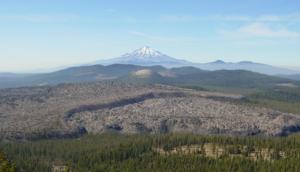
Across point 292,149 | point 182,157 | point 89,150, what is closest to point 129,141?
point 89,150

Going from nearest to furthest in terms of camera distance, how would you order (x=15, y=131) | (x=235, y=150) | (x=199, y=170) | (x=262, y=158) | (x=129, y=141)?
(x=199, y=170)
(x=262, y=158)
(x=235, y=150)
(x=129, y=141)
(x=15, y=131)

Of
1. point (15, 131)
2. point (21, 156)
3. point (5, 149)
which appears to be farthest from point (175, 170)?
point (15, 131)

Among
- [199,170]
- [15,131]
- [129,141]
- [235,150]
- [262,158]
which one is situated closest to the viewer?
[199,170]

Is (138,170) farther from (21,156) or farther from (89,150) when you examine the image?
(21,156)

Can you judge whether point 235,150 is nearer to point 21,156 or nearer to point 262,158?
point 262,158

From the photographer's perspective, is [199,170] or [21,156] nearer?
[199,170]

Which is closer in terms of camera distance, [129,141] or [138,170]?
[138,170]
